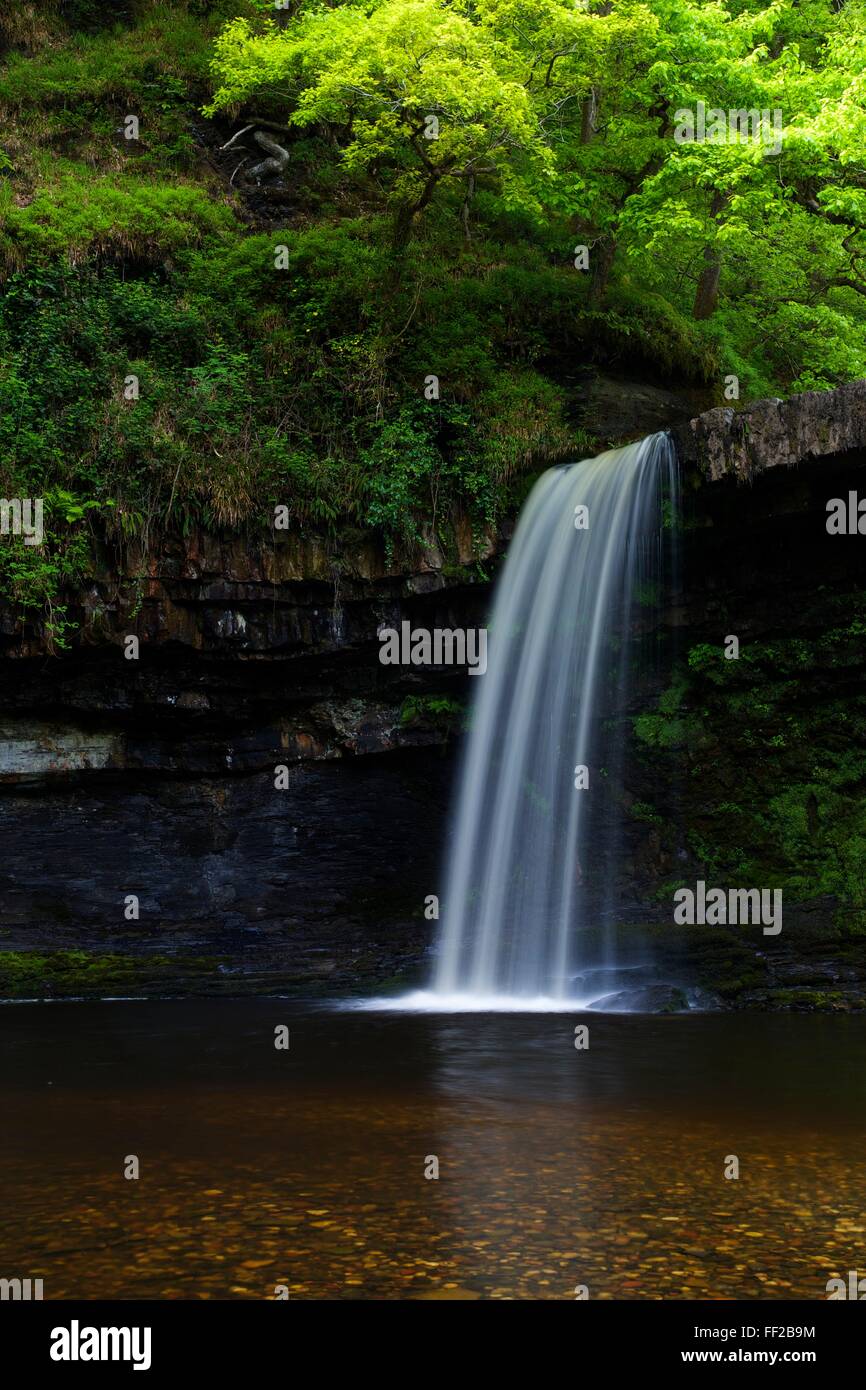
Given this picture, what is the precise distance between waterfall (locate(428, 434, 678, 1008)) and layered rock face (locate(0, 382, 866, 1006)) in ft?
1.24

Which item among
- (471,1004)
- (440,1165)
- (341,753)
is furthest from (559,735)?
(440,1165)

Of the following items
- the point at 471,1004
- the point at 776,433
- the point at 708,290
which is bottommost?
the point at 471,1004

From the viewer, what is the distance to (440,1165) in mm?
5793

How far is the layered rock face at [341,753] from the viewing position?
13062mm

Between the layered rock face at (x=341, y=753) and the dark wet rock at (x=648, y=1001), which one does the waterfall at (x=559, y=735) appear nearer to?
the layered rock face at (x=341, y=753)

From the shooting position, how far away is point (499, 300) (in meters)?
17.3

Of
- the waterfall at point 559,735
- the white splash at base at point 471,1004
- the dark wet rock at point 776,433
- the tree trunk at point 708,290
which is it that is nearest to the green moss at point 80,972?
the white splash at base at point 471,1004

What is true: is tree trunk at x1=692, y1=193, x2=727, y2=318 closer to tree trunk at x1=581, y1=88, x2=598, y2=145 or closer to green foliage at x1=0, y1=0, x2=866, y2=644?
green foliage at x1=0, y1=0, x2=866, y2=644

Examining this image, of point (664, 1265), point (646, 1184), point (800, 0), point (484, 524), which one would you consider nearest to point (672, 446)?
point (484, 524)

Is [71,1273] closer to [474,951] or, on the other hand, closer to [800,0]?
[474,951]

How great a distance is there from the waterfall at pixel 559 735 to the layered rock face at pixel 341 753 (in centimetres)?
38

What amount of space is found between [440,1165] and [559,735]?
27.7 feet

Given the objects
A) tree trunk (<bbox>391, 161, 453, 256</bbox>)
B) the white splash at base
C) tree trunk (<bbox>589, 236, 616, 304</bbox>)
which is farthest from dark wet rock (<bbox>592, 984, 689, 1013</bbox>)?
tree trunk (<bbox>391, 161, 453, 256</bbox>)

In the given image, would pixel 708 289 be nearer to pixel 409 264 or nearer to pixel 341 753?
pixel 409 264
